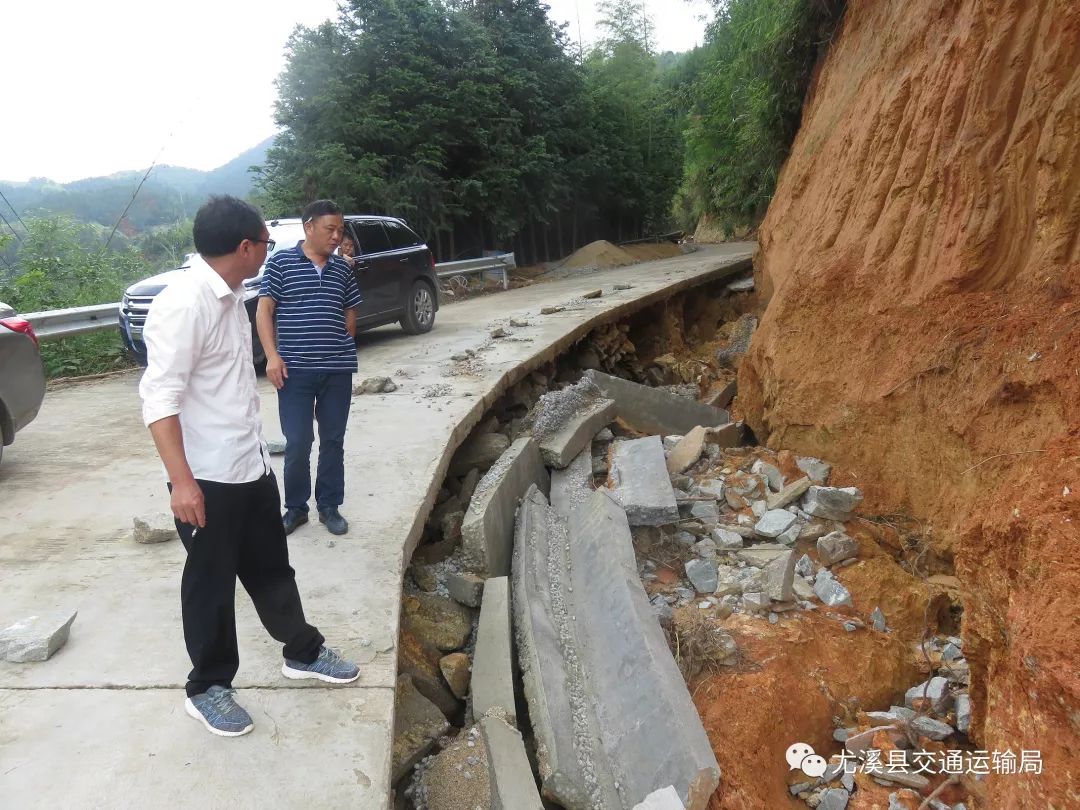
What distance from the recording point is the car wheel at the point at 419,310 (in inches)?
419

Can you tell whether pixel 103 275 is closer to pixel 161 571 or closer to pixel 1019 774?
pixel 161 571

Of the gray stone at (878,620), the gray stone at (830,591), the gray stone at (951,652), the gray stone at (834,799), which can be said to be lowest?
the gray stone at (951,652)

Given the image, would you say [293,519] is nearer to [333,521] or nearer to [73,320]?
[333,521]

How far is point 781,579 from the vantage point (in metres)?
4.43

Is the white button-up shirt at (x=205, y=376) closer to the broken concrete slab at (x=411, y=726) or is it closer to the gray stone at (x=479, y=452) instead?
the broken concrete slab at (x=411, y=726)

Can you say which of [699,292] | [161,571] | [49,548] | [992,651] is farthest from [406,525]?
[699,292]

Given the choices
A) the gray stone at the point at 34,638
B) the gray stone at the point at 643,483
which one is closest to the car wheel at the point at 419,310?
the gray stone at the point at 643,483

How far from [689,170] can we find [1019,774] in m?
26.5

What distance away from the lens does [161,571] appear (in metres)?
3.62

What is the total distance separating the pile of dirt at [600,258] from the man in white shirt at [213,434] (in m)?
18.4

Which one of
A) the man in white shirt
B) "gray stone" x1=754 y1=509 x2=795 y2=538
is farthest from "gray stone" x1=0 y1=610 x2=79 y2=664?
"gray stone" x1=754 y1=509 x2=795 y2=538

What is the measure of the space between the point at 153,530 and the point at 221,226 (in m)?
2.21

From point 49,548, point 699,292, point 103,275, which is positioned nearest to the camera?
point 49,548

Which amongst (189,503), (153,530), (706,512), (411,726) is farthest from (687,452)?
(189,503)
